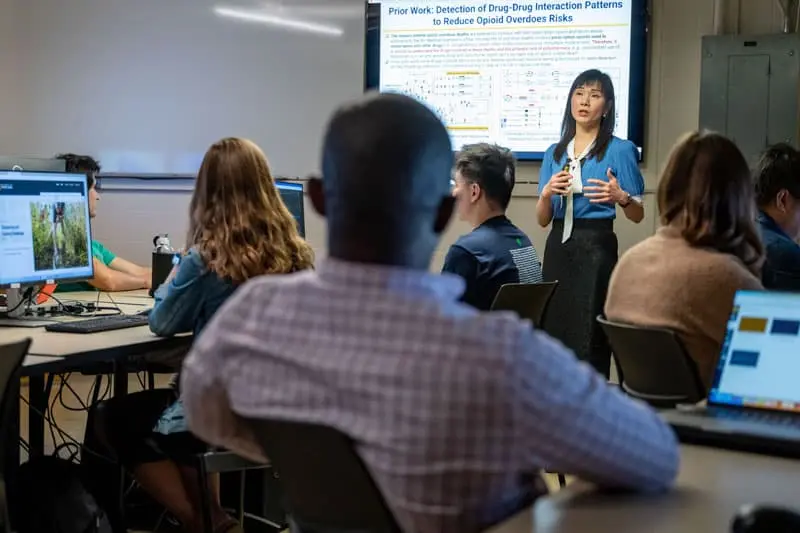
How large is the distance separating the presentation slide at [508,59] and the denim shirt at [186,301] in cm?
232

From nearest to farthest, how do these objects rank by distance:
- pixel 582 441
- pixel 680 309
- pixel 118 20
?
pixel 582 441
pixel 680 309
pixel 118 20

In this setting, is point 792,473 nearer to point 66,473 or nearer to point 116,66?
point 66,473

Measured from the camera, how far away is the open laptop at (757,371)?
153cm

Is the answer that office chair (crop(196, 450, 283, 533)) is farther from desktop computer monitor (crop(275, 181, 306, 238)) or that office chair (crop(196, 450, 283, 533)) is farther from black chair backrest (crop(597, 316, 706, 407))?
desktop computer monitor (crop(275, 181, 306, 238))

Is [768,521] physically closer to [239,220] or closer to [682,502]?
[682,502]

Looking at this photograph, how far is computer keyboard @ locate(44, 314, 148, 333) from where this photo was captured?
2768 mm

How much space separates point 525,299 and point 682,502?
1780 millimetres

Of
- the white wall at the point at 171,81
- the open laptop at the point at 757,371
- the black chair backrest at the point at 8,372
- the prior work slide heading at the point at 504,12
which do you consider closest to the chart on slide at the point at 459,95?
the prior work slide heading at the point at 504,12

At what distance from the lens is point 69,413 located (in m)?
4.98

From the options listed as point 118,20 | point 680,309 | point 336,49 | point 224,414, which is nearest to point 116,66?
point 118,20

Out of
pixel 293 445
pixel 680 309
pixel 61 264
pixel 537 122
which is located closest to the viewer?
pixel 293 445

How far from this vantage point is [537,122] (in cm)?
489

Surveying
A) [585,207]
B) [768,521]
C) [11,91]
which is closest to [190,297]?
[768,521]

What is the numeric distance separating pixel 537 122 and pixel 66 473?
301 cm
